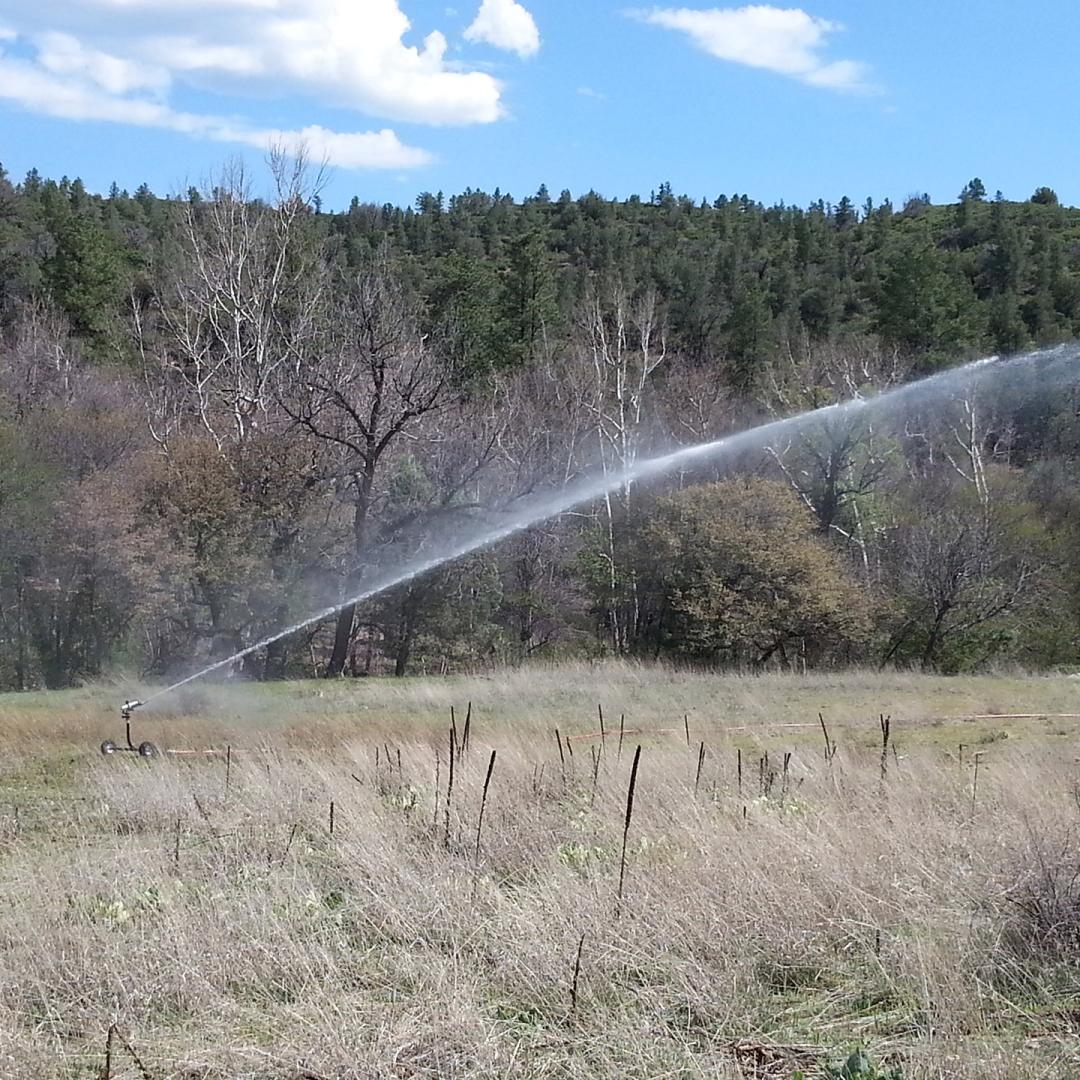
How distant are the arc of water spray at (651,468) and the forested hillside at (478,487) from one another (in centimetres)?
59

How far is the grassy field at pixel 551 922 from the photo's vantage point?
4621 mm

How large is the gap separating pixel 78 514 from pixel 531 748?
61.8 ft

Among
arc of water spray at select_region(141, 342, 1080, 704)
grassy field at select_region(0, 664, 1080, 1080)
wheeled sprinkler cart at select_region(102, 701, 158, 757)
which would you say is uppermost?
arc of water spray at select_region(141, 342, 1080, 704)

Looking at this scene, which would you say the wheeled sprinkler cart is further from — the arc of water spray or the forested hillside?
the forested hillside

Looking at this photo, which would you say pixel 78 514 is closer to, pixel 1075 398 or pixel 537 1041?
pixel 537 1041

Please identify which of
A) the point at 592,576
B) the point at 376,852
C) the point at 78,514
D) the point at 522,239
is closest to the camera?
the point at 376,852

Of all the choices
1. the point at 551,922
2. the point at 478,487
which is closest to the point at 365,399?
the point at 478,487

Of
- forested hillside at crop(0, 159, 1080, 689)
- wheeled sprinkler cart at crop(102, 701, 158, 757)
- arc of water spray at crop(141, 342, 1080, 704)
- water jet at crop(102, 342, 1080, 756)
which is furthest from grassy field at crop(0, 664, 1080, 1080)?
forested hillside at crop(0, 159, 1080, 689)

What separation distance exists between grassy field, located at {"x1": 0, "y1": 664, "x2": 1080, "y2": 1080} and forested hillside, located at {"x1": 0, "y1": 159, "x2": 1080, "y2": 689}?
59.2ft

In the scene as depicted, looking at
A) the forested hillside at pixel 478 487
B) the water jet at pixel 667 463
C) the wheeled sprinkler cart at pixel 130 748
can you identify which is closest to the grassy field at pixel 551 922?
the wheeled sprinkler cart at pixel 130 748

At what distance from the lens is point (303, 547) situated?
96.5 ft

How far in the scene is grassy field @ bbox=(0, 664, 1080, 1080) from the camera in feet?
15.2

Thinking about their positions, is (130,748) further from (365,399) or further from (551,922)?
(365,399)

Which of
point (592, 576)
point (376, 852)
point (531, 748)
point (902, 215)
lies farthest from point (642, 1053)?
point (902, 215)
